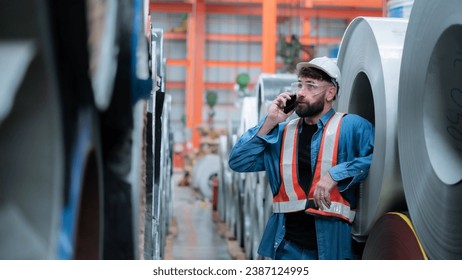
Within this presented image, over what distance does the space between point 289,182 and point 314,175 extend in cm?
8

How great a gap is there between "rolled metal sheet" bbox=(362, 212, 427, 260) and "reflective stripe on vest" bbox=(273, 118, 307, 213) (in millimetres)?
242

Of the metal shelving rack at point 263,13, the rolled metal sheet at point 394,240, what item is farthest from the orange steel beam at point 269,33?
the rolled metal sheet at point 394,240

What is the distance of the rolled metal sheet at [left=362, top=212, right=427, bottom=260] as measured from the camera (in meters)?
1.39

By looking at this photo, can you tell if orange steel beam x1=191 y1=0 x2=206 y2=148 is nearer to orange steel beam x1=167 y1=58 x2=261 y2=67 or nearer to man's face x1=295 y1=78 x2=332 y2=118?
orange steel beam x1=167 y1=58 x2=261 y2=67

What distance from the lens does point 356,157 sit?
1.81 meters

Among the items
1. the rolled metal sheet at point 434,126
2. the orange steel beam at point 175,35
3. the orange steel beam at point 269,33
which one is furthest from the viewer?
the orange steel beam at point 175,35

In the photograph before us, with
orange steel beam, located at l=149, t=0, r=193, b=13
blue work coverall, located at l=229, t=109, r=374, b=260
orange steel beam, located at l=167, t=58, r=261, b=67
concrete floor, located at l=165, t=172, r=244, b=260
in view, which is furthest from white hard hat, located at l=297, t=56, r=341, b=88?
orange steel beam, located at l=167, t=58, r=261, b=67

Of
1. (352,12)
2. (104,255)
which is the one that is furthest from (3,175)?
(352,12)

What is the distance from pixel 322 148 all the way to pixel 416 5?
0.56 m

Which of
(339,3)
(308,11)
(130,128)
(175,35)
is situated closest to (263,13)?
(339,3)

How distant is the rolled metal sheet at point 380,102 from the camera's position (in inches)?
63.7

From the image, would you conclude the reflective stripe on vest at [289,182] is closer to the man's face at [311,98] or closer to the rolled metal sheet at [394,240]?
the man's face at [311,98]

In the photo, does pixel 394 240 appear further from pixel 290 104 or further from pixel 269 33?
pixel 269 33

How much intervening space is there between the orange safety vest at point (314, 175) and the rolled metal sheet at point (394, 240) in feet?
0.48
